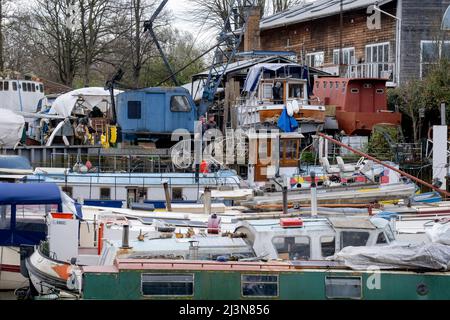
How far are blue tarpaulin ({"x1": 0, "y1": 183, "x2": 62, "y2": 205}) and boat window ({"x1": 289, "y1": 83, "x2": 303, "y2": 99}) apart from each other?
57.6 ft

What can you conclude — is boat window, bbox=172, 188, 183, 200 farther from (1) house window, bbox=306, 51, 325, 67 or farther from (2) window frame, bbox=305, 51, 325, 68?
(1) house window, bbox=306, 51, 325, 67

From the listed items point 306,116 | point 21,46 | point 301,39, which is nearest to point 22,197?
point 306,116

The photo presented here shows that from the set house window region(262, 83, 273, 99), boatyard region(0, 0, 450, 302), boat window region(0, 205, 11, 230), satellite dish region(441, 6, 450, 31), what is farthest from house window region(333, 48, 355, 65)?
boat window region(0, 205, 11, 230)

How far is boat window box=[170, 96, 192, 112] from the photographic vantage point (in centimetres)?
3484

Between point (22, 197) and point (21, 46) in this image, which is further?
point (21, 46)

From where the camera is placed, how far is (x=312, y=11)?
2044 inches

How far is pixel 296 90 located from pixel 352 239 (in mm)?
21314

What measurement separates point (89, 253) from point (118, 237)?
0.71 meters

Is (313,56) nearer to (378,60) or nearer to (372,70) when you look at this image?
(378,60)

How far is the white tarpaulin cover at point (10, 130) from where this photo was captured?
36562 millimetres

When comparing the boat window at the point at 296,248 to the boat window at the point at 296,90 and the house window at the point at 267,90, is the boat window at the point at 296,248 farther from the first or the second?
the boat window at the point at 296,90
